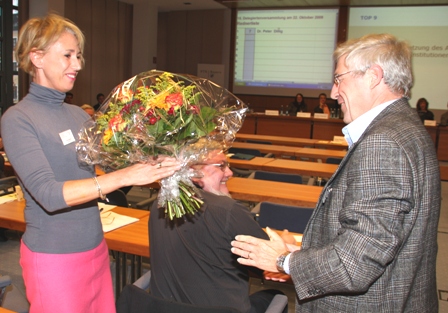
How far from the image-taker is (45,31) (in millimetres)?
1646

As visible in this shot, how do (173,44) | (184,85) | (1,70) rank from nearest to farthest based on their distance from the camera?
1. (184,85)
2. (1,70)
3. (173,44)

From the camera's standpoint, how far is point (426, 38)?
10734mm

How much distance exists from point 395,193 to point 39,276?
4.11 feet

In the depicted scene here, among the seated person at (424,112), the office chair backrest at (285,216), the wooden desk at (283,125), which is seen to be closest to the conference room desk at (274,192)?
the office chair backrest at (285,216)

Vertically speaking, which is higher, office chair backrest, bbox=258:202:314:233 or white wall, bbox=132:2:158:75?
white wall, bbox=132:2:158:75

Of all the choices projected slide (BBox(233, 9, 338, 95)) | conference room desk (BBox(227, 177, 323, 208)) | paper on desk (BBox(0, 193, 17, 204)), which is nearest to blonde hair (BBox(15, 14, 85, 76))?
paper on desk (BBox(0, 193, 17, 204))

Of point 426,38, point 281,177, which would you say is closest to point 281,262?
point 281,177

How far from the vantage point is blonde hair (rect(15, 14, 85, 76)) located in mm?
1638

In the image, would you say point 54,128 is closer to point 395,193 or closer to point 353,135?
point 353,135

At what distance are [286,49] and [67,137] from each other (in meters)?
11.0

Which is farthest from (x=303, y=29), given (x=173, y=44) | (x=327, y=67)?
(x=173, y=44)

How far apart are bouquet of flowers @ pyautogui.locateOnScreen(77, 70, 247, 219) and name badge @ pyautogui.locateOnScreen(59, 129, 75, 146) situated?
0.07m

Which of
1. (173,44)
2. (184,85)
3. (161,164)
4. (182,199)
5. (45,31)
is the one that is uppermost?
(173,44)

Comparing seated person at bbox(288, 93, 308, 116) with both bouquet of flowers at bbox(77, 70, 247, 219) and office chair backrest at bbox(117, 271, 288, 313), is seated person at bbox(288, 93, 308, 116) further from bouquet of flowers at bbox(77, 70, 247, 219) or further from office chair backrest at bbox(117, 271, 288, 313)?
office chair backrest at bbox(117, 271, 288, 313)
